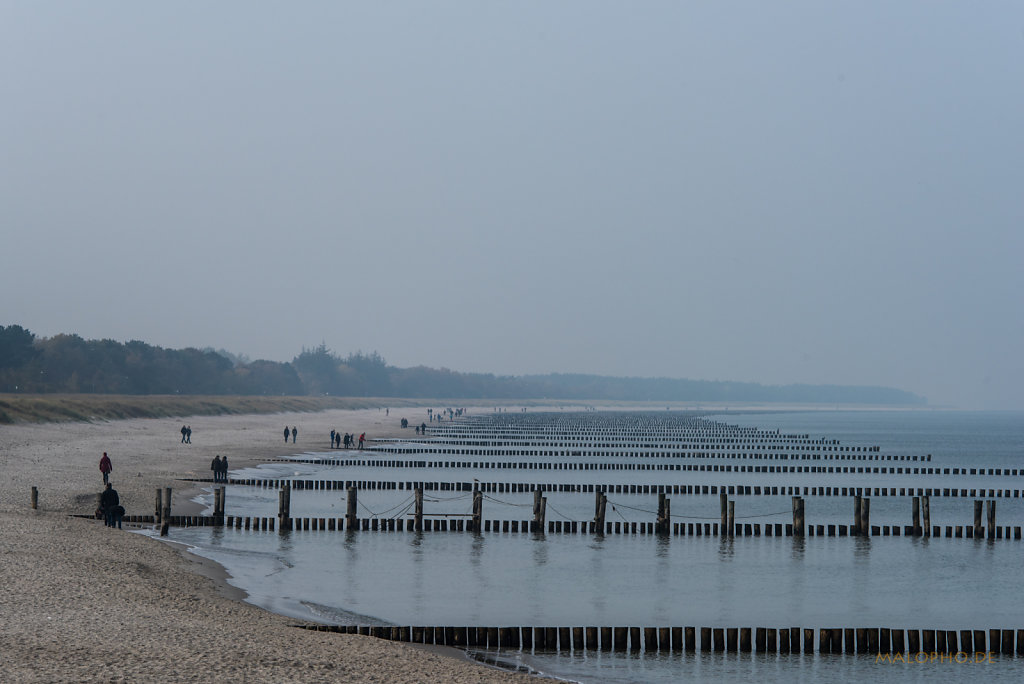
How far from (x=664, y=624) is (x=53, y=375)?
12879cm

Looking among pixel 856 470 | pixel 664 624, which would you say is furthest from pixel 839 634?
pixel 856 470

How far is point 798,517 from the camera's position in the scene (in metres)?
37.2

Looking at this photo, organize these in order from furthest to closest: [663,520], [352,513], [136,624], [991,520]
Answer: [991,520] → [663,520] → [352,513] → [136,624]

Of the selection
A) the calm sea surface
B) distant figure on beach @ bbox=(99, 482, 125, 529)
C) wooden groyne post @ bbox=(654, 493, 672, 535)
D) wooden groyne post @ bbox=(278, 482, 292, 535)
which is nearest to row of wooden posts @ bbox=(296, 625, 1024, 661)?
the calm sea surface

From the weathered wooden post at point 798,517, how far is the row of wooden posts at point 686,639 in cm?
1706

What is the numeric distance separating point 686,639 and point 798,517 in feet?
65.0

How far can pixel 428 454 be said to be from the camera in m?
83.6

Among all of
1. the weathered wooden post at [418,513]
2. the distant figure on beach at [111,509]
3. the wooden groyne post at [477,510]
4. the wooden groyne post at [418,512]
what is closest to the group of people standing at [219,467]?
the wooden groyne post at [418,512]

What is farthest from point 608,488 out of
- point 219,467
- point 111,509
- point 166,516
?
point 111,509

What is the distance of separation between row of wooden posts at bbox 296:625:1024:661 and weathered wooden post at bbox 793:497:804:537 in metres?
17.1

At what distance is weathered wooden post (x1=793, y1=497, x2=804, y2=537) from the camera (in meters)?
36.9

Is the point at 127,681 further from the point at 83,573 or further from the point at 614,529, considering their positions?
the point at 614,529

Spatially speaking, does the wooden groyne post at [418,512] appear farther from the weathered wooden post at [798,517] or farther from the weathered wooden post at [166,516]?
the weathered wooden post at [798,517]

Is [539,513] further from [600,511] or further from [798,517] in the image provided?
[798,517]
